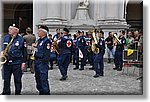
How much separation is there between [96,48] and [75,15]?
6765 millimetres

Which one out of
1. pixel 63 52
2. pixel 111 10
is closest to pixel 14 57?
pixel 63 52

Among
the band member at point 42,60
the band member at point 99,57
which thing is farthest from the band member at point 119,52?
the band member at point 42,60

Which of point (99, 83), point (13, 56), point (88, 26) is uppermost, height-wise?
point (88, 26)

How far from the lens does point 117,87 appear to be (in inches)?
320

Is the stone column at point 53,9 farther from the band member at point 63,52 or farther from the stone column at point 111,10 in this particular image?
the band member at point 63,52

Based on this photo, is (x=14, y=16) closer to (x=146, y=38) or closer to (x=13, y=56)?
(x=13, y=56)

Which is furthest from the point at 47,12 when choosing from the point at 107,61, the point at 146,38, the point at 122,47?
the point at 146,38

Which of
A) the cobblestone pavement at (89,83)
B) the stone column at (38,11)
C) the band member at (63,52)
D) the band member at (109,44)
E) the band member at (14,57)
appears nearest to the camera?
the band member at (14,57)

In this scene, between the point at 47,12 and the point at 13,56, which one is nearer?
the point at 13,56

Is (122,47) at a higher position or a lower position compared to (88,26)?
lower

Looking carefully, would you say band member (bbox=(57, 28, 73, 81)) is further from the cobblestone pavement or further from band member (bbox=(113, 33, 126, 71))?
band member (bbox=(113, 33, 126, 71))

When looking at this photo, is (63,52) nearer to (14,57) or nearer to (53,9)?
(14,57)

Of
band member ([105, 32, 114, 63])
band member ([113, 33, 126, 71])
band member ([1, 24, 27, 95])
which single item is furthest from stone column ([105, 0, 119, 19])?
band member ([1, 24, 27, 95])

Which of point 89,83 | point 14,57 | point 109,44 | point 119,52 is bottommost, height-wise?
point 89,83
